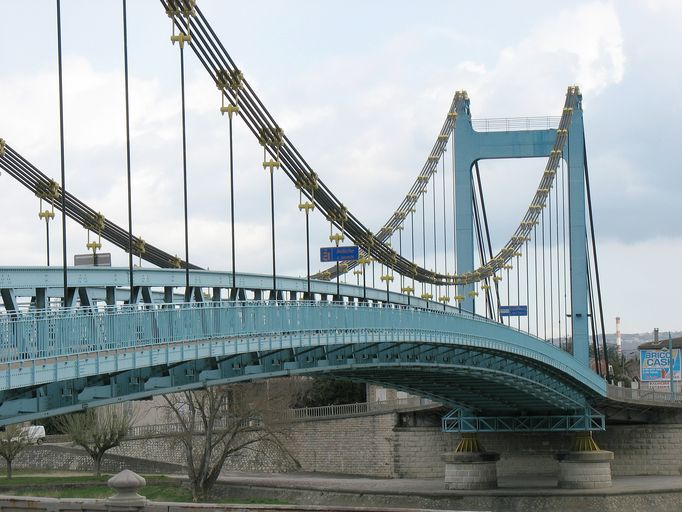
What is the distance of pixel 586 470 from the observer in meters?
63.0

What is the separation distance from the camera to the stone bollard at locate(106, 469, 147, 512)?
24.1 metres

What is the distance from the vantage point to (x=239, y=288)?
41.4 metres

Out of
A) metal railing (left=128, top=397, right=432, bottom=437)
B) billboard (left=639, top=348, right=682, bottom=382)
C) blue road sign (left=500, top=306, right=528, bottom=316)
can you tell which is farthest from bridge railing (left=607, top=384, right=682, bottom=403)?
metal railing (left=128, top=397, right=432, bottom=437)

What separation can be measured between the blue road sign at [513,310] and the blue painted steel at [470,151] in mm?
2569

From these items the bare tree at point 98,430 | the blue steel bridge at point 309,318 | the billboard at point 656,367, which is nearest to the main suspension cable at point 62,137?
the blue steel bridge at point 309,318

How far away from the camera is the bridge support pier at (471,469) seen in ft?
207

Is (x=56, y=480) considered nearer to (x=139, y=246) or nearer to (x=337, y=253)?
(x=139, y=246)

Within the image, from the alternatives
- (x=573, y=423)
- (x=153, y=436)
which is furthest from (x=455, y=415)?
(x=153, y=436)

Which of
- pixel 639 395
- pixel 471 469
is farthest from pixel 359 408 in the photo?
pixel 639 395

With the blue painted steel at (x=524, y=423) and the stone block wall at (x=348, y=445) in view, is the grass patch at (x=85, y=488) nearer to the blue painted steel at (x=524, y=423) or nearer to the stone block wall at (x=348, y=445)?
the stone block wall at (x=348, y=445)

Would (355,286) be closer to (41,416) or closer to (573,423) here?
(573,423)

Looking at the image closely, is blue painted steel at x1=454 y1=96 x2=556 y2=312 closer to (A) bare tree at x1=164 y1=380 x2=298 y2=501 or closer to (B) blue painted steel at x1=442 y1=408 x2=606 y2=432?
(B) blue painted steel at x1=442 y1=408 x2=606 y2=432

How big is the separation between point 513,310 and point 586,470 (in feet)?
38.2

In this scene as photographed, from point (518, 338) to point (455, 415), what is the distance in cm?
1586
